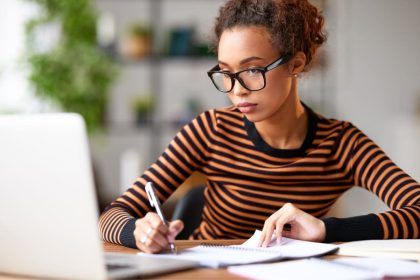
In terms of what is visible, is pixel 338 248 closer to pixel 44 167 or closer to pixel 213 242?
pixel 213 242

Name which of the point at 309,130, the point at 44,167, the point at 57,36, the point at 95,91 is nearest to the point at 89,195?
the point at 44,167

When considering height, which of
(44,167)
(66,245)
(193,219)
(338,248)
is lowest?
(193,219)

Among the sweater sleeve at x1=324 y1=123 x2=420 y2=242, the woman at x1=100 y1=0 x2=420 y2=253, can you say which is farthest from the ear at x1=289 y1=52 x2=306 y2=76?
the sweater sleeve at x1=324 y1=123 x2=420 y2=242

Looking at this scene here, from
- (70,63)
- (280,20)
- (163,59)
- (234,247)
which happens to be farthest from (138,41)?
(234,247)

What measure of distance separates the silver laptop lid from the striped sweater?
0.71 metres

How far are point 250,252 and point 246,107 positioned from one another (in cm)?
42

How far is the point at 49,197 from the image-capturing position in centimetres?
109

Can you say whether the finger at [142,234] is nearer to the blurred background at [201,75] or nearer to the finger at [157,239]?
the finger at [157,239]

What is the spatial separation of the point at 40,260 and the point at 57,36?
4.29m

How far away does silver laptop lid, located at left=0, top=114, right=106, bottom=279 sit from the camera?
1062 millimetres

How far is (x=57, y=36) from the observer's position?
17.2 feet

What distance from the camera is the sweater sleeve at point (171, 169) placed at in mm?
1805

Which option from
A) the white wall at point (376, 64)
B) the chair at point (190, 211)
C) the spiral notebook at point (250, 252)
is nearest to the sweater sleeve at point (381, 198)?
the spiral notebook at point (250, 252)

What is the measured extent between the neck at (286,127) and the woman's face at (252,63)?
15cm
